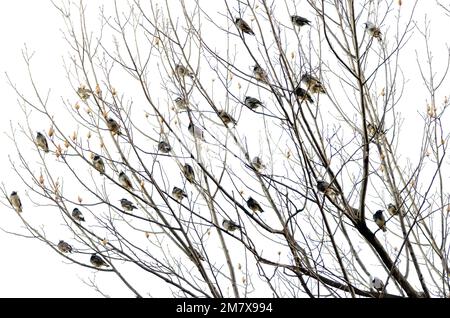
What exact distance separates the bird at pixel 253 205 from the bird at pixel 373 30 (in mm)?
1690

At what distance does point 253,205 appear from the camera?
723cm

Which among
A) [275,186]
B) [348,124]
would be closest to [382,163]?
[348,124]

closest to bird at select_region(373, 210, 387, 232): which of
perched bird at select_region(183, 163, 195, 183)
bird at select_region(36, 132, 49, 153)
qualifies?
perched bird at select_region(183, 163, 195, 183)

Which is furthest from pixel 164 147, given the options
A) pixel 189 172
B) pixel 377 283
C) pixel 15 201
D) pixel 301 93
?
pixel 377 283

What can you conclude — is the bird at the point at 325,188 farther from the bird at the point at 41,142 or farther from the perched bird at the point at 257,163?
the bird at the point at 41,142

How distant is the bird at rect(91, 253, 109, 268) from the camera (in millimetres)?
6570

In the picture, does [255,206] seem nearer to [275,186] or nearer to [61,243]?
[275,186]

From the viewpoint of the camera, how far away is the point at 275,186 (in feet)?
20.5

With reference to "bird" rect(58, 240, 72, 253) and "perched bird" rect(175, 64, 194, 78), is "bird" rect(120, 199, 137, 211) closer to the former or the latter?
"bird" rect(58, 240, 72, 253)

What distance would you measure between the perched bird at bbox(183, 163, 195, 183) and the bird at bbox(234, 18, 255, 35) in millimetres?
1152

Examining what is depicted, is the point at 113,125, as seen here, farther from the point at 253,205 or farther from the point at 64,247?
the point at 253,205

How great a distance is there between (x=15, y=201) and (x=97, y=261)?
1109 mm

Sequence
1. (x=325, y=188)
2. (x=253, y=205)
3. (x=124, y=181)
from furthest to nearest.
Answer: (x=253, y=205) < (x=124, y=181) < (x=325, y=188)
